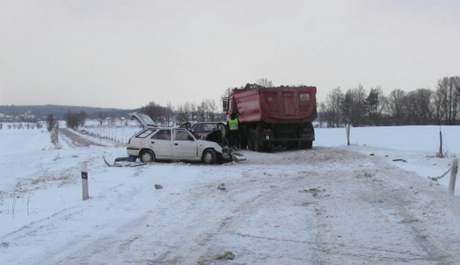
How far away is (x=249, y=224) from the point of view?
935cm

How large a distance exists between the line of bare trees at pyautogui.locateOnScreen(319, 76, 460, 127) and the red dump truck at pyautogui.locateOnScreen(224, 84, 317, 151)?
Answer: 85.3 metres

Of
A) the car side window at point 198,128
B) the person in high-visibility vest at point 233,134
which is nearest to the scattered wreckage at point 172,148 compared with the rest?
the car side window at point 198,128

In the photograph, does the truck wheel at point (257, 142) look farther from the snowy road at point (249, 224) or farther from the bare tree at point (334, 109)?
the bare tree at point (334, 109)

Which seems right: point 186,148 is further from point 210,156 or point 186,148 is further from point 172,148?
point 210,156

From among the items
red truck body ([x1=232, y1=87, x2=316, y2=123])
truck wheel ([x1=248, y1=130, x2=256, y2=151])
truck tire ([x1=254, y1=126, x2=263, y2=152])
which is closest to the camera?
red truck body ([x1=232, y1=87, x2=316, y2=123])

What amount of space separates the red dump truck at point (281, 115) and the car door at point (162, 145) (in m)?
5.77

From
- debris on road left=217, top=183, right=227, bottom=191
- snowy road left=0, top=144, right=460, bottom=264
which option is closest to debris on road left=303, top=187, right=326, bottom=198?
snowy road left=0, top=144, right=460, bottom=264

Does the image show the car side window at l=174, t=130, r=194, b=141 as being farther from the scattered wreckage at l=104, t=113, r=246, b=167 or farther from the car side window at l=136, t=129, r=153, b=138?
the car side window at l=136, t=129, r=153, b=138

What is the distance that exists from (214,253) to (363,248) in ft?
6.62

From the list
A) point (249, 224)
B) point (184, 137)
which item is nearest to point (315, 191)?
point (249, 224)

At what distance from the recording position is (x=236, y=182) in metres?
15.2

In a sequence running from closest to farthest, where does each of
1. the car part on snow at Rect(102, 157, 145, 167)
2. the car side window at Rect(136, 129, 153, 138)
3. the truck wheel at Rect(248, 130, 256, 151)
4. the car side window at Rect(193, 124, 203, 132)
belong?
the car part on snow at Rect(102, 157, 145, 167)
the car side window at Rect(136, 129, 153, 138)
the car side window at Rect(193, 124, 203, 132)
the truck wheel at Rect(248, 130, 256, 151)

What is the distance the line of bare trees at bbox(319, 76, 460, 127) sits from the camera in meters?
118

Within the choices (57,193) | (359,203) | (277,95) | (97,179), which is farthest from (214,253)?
(277,95)
